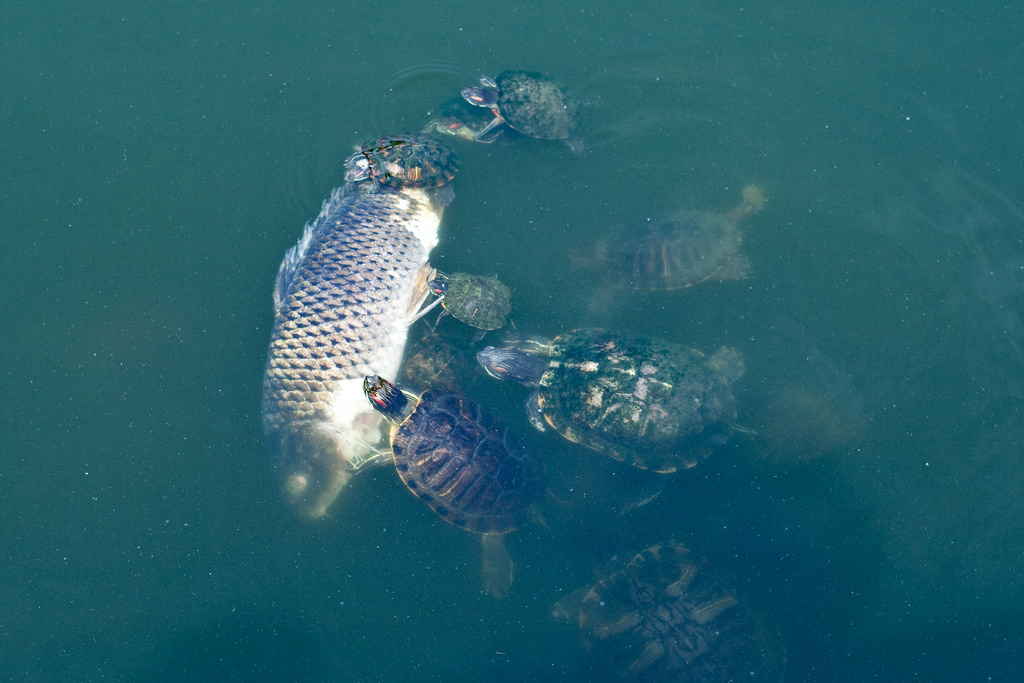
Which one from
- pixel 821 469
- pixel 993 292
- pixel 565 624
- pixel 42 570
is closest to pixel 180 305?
pixel 42 570

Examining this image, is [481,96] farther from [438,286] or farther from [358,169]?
[438,286]

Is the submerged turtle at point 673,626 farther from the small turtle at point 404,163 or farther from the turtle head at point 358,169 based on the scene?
the turtle head at point 358,169

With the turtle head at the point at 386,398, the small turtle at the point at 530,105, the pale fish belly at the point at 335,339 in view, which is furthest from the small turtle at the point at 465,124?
the turtle head at the point at 386,398

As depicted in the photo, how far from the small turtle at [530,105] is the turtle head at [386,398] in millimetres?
2942

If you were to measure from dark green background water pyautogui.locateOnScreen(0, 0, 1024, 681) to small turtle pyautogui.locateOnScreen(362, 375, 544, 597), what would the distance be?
439mm

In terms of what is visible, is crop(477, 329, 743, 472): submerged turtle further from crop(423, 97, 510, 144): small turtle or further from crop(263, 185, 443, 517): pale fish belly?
crop(423, 97, 510, 144): small turtle

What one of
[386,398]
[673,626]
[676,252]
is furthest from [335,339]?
[673,626]

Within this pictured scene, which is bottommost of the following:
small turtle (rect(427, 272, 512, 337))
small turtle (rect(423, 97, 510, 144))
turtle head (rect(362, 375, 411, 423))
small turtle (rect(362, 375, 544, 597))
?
small turtle (rect(362, 375, 544, 597))

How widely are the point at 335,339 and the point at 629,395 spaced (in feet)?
8.72

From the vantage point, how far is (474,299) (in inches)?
244

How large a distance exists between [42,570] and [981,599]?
29.5ft

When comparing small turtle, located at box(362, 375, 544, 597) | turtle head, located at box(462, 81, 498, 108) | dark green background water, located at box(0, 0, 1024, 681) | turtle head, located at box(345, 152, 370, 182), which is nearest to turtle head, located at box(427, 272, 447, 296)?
dark green background water, located at box(0, 0, 1024, 681)

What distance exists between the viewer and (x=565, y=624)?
20.6 feet

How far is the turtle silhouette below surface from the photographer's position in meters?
6.58
